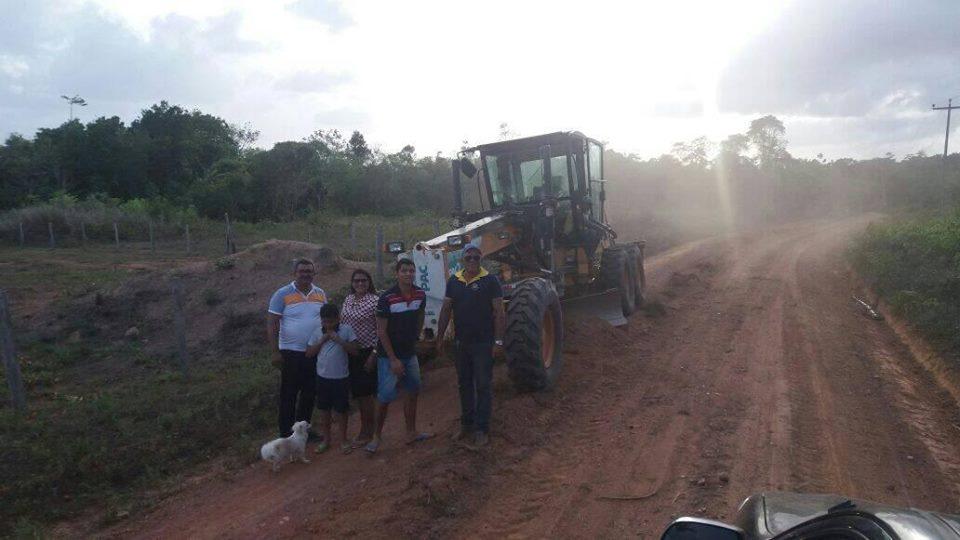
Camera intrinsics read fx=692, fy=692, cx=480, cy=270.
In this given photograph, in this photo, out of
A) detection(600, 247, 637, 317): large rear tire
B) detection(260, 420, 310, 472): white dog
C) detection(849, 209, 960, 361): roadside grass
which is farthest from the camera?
detection(600, 247, 637, 317): large rear tire

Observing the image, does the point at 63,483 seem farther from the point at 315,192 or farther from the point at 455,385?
the point at 315,192

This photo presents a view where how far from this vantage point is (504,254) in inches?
357

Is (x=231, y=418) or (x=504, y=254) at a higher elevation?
(x=504, y=254)

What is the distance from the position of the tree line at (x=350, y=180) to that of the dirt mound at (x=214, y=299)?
20766 millimetres

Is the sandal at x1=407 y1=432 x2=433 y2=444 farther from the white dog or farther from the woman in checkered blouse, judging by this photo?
the white dog

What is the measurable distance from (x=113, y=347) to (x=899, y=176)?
47.0 m

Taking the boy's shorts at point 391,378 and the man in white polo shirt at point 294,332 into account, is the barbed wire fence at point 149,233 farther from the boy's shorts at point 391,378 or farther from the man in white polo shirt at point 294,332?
the boy's shorts at point 391,378

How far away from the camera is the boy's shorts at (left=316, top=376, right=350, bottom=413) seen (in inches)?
237

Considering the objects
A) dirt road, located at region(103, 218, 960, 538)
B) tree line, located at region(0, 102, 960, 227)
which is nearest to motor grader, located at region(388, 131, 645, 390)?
dirt road, located at region(103, 218, 960, 538)

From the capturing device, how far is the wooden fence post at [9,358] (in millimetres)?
7392

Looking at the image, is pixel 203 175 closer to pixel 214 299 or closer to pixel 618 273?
pixel 214 299

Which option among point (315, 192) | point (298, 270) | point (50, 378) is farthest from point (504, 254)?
point (315, 192)

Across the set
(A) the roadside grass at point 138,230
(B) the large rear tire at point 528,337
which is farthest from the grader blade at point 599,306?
(A) the roadside grass at point 138,230

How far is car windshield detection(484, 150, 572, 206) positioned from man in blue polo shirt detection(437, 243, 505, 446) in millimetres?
4236
